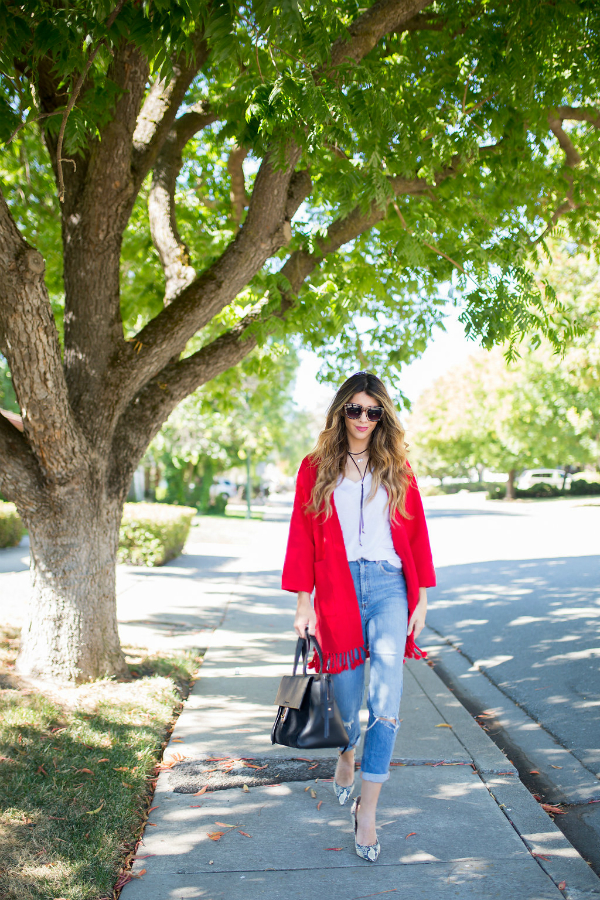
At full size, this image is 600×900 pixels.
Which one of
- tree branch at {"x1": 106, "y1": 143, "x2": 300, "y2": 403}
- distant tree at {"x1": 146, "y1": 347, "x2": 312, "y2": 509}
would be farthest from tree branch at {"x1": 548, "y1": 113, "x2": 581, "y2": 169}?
distant tree at {"x1": 146, "y1": 347, "x2": 312, "y2": 509}

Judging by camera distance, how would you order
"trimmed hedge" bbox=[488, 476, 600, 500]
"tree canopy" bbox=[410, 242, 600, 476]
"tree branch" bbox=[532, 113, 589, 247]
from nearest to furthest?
1. "tree branch" bbox=[532, 113, 589, 247]
2. "tree canopy" bbox=[410, 242, 600, 476]
3. "trimmed hedge" bbox=[488, 476, 600, 500]

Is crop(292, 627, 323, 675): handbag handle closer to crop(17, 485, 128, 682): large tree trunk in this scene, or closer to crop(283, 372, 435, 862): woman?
crop(283, 372, 435, 862): woman

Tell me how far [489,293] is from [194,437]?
22.0 meters

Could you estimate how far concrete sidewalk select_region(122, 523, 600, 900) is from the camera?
2.67m

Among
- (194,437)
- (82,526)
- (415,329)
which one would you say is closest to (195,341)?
(415,329)

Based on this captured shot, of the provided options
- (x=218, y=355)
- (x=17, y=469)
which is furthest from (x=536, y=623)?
(x=17, y=469)

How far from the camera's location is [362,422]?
3.25 m

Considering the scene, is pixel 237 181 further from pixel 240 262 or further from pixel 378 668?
pixel 378 668

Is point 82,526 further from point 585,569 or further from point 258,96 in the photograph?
point 585,569

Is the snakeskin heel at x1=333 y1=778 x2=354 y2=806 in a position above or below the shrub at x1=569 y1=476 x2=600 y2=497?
below

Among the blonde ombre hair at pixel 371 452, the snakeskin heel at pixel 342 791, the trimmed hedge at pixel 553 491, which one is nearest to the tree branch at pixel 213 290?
the blonde ombre hair at pixel 371 452

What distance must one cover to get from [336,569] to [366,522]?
0.25 metres

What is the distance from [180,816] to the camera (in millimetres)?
3229

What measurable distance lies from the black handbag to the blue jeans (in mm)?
158
